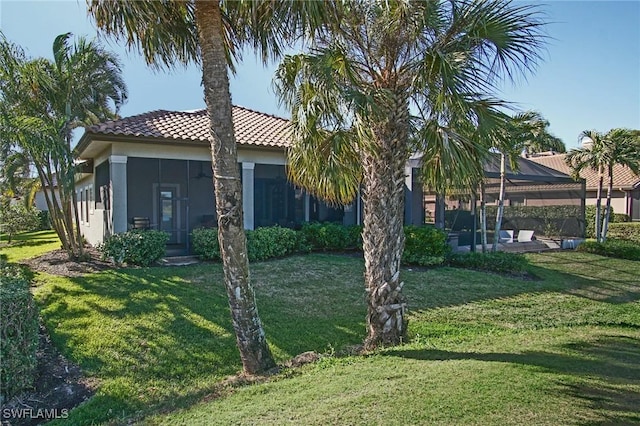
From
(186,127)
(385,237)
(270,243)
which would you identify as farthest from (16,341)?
(186,127)

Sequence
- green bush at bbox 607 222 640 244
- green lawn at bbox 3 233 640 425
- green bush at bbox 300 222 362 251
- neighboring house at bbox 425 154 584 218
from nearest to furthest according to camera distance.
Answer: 1. green lawn at bbox 3 233 640 425
2. green bush at bbox 300 222 362 251
3. neighboring house at bbox 425 154 584 218
4. green bush at bbox 607 222 640 244

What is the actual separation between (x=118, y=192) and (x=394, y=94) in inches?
363

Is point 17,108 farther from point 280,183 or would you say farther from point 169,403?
point 169,403

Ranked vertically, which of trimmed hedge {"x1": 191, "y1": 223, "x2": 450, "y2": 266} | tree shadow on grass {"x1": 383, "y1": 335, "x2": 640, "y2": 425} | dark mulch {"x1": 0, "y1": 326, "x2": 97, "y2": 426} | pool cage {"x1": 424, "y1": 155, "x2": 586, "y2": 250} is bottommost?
dark mulch {"x1": 0, "y1": 326, "x2": 97, "y2": 426}

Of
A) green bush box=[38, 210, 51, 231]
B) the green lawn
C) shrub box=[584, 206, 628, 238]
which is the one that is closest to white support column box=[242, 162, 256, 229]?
the green lawn

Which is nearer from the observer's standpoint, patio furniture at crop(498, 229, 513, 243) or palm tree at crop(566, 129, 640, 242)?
palm tree at crop(566, 129, 640, 242)

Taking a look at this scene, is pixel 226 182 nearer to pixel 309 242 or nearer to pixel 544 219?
pixel 309 242

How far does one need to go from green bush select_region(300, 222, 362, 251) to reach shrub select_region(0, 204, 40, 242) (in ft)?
55.9

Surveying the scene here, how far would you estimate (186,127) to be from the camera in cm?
1419

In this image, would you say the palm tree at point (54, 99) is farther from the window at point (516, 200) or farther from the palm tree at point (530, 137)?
the window at point (516, 200)

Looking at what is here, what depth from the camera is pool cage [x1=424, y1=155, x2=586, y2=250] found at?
642 inches

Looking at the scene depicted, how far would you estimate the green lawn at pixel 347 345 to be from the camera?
406 centimetres

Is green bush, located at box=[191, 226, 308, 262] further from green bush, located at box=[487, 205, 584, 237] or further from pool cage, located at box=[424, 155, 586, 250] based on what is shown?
green bush, located at box=[487, 205, 584, 237]

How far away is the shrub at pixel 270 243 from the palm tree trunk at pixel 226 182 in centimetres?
683
